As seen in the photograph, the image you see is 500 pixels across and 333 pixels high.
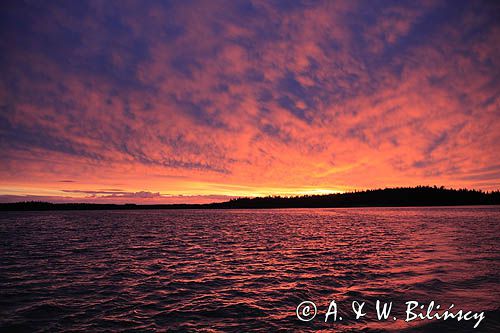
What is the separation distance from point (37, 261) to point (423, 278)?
2956 cm

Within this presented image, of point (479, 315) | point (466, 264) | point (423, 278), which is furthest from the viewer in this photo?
point (466, 264)

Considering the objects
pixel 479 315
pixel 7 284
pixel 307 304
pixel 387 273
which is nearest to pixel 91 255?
pixel 7 284

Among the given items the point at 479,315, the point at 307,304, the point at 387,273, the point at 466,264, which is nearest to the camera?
the point at 479,315

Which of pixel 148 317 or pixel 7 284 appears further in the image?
pixel 7 284

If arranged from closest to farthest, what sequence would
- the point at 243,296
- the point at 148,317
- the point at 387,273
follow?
1. the point at 148,317
2. the point at 243,296
3. the point at 387,273

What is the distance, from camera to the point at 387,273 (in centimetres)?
1858

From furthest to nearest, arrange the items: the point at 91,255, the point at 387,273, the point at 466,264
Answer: the point at 91,255
the point at 466,264
the point at 387,273

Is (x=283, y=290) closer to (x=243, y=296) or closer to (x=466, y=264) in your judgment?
(x=243, y=296)

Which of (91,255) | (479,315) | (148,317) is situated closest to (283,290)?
(148,317)

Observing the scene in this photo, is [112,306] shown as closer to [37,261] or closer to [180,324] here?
[180,324]

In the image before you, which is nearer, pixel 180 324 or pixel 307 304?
pixel 180 324

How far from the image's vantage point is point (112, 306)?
13586 millimetres

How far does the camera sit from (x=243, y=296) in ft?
48.1

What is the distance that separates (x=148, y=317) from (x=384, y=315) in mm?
9450
